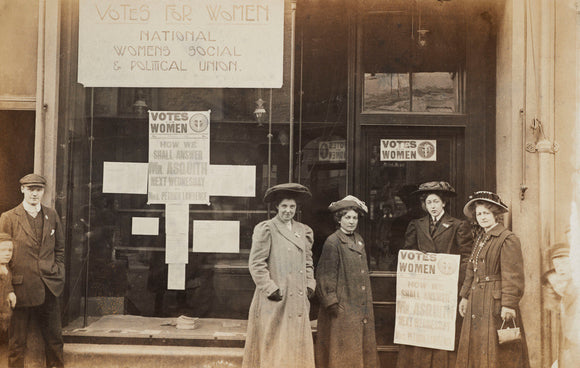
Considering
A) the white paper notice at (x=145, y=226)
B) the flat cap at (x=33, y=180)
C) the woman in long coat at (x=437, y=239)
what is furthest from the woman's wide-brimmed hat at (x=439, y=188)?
the flat cap at (x=33, y=180)

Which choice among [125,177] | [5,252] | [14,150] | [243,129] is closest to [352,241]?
[243,129]

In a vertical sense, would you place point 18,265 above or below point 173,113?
below

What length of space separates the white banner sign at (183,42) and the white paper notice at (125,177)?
96 cm

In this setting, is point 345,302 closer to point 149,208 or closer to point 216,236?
point 216,236

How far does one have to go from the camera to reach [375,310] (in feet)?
20.6

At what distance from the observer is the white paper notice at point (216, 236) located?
6297 mm

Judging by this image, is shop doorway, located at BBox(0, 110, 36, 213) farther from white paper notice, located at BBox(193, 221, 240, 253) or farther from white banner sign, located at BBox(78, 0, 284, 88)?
white paper notice, located at BBox(193, 221, 240, 253)

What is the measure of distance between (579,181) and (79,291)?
570 cm

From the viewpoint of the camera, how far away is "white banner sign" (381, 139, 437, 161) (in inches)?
252

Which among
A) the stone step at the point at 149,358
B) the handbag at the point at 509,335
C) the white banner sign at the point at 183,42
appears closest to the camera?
the handbag at the point at 509,335

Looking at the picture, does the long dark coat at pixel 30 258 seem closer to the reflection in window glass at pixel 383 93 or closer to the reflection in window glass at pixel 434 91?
the reflection in window glass at pixel 383 93

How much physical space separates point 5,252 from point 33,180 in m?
0.80

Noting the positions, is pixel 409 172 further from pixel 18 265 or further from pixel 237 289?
pixel 18 265

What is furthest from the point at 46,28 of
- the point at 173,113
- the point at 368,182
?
the point at 368,182
